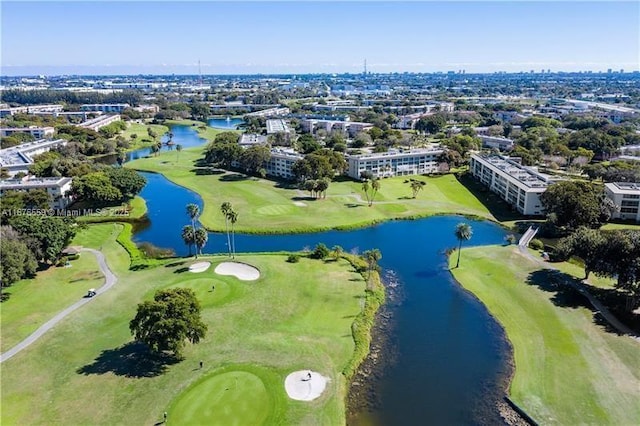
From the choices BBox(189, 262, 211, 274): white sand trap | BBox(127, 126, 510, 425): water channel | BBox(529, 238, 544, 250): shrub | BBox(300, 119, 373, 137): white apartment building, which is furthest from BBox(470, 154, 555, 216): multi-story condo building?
BBox(300, 119, 373, 137): white apartment building

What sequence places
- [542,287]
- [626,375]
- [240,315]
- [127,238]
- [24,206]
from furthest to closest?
[24,206] → [127,238] → [542,287] → [240,315] → [626,375]

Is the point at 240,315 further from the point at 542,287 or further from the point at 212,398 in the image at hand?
the point at 542,287

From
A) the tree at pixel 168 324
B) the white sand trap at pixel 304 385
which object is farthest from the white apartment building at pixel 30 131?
the white sand trap at pixel 304 385

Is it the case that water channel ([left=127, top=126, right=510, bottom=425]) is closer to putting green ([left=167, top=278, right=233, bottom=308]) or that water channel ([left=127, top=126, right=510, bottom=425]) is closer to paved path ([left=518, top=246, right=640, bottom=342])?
paved path ([left=518, top=246, right=640, bottom=342])

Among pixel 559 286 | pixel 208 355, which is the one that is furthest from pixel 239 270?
pixel 559 286

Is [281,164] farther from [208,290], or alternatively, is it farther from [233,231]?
[208,290]

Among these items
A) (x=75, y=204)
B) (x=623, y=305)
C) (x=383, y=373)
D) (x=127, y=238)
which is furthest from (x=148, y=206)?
(x=623, y=305)
